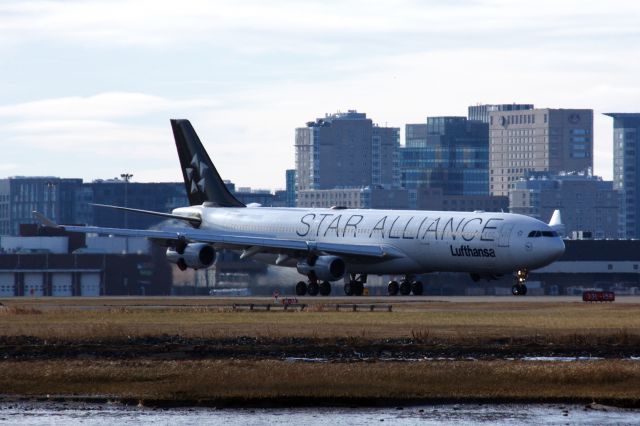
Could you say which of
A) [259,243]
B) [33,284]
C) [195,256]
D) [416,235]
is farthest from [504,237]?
[33,284]

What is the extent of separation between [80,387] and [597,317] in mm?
34252

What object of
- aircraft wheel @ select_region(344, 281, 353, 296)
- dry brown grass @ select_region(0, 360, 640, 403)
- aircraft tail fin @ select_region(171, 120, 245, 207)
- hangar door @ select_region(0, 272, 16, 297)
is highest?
aircraft tail fin @ select_region(171, 120, 245, 207)

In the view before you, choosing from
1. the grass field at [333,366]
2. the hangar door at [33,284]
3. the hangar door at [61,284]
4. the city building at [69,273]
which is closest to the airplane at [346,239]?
the grass field at [333,366]

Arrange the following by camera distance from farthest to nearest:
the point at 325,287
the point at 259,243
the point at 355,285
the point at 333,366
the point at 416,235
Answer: the point at 355,285 < the point at 325,287 < the point at 259,243 < the point at 416,235 < the point at 333,366

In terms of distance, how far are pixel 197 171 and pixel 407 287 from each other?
19.1 metres

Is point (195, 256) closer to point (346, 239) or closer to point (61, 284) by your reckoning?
point (346, 239)

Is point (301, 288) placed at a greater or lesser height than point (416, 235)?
lesser

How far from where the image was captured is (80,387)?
46156 millimetres

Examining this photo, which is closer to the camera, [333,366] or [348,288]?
[333,366]

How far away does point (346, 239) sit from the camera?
102750 mm

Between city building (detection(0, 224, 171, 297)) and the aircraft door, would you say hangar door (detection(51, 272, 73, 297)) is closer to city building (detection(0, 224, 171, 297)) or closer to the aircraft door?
city building (detection(0, 224, 171, 297))

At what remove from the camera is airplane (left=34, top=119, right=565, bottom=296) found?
93.6 m

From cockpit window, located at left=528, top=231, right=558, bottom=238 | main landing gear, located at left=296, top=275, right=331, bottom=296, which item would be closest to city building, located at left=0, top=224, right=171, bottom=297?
main landing gear, located at left=296, top=275, right=331, bottom=296

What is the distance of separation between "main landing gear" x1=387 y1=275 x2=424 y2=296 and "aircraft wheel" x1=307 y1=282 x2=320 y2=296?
4994mm
